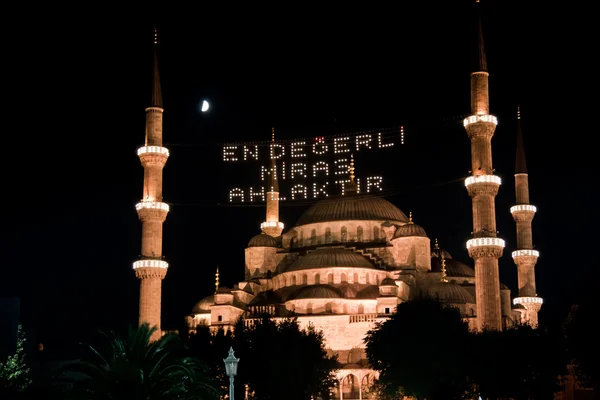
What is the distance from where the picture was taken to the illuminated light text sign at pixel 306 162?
41469 millimetres

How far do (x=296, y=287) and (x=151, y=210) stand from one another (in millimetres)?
12580

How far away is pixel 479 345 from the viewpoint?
4112 centimetres

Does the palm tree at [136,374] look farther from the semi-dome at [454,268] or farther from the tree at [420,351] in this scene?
the semi-dome at [454,268]

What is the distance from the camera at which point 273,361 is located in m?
41.7

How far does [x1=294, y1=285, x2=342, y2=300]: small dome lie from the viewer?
53375 millimetres

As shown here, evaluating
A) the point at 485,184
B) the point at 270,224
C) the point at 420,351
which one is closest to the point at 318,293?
the point at 270,224

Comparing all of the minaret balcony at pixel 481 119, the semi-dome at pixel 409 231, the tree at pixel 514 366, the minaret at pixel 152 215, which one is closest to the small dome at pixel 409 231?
the semi-dome at pixel 409 231

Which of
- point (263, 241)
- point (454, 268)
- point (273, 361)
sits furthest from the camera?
point (454, 268)

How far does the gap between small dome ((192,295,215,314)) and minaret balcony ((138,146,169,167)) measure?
13912 mm

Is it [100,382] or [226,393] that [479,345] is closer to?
[226,393]

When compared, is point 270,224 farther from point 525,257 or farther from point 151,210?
point 525,257

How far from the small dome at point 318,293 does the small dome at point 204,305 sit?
7618 mm

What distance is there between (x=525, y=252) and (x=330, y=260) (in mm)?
10666

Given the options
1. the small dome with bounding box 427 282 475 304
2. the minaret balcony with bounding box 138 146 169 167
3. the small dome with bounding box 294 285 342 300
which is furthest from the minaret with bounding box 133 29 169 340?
the small dome with bounding box 427 282 475 304
